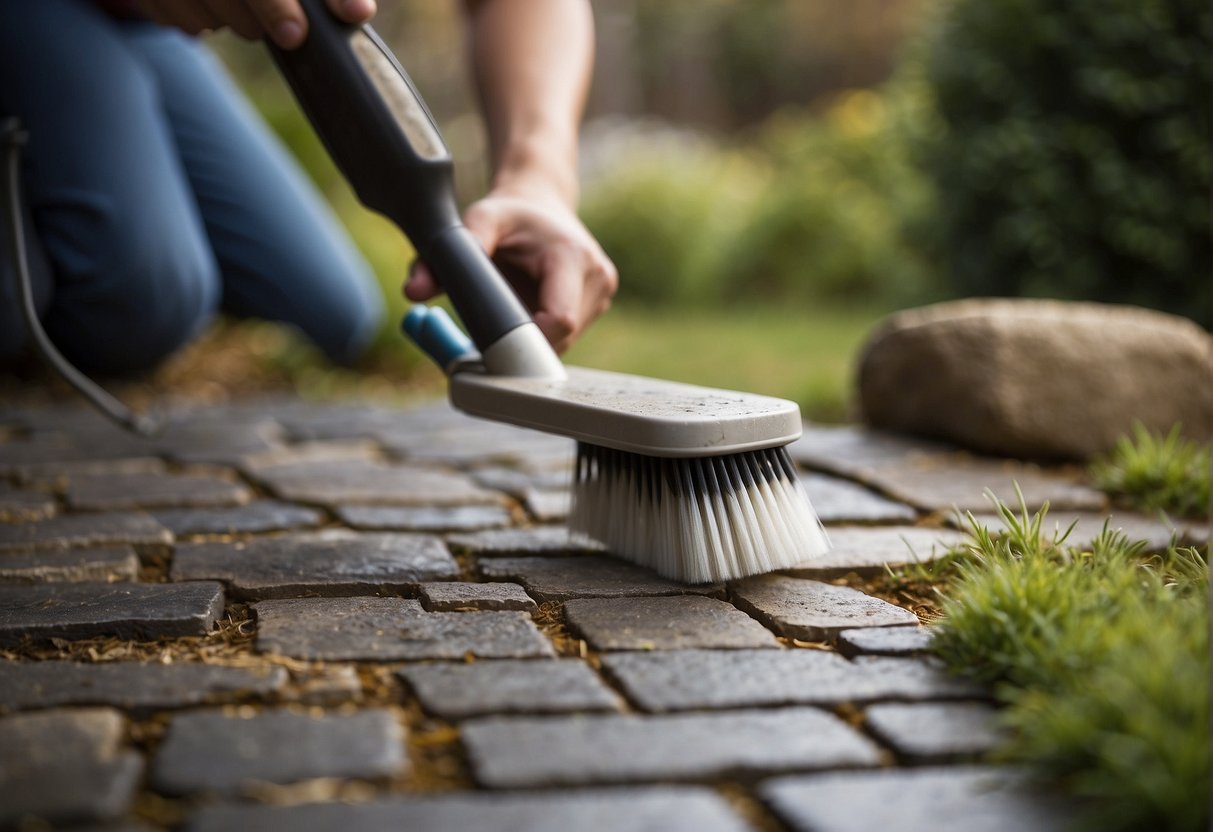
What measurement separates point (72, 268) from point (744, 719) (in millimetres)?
2365

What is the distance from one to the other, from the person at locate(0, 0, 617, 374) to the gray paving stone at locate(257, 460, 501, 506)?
48cm

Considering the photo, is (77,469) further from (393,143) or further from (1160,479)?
(1160,479)

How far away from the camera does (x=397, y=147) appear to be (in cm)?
208

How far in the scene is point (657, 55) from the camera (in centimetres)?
2017

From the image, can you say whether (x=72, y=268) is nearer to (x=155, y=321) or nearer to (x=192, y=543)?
(x=155, y=321)

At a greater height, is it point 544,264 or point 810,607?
point 544,264

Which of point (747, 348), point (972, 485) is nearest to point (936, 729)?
point (972, 485)

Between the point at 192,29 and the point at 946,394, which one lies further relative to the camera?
the point at 946,394

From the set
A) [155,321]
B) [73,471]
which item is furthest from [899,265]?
[73,471]

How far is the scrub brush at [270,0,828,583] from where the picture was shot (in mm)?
1771

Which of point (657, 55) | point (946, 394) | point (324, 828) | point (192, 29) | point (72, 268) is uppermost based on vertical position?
point (657, 55)

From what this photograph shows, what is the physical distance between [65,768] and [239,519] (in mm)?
1174

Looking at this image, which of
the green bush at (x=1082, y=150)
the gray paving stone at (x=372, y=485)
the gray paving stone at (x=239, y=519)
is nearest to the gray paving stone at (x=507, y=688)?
the gray paving stone at (x=239, y=519)

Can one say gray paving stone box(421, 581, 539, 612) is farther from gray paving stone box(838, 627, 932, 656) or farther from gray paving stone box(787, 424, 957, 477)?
gray paving stone box(787, 424, 957, 477)
